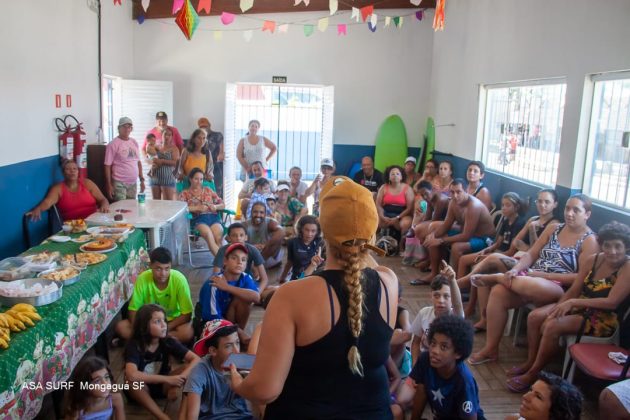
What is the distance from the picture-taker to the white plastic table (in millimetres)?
4230

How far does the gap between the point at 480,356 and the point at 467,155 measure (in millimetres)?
3605

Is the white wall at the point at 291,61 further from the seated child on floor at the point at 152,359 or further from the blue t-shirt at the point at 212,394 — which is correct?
the blue t-shirt at the point at 212,394

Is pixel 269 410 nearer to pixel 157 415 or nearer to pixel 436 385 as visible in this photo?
pixel 436 385

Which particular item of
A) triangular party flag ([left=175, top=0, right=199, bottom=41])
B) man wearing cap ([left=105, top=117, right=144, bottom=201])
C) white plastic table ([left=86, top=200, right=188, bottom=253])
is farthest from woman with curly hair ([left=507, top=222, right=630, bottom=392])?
triangular party flag ([left=175, top=0, right=199, bottom=41])

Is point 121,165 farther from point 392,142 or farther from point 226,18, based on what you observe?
point 392,142

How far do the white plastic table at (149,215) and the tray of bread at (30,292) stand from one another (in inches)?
58.8

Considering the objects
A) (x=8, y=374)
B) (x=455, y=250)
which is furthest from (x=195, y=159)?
(x=8, y=374)

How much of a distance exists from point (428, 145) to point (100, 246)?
5762 millimetres

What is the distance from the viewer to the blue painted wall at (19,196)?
4582 mm

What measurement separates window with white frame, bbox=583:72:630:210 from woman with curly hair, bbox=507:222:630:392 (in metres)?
0.86

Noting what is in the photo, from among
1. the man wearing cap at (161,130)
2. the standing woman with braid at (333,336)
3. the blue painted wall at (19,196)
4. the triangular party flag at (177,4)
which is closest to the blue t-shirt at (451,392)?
the standing woman with braid at (333,336)

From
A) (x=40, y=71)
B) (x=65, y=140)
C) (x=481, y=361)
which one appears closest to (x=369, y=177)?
(x=65, y=140)

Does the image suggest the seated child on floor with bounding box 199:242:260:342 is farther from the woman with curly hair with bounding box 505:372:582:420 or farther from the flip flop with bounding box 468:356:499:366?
the woman with curly hair with bounding box 505:372:582:420

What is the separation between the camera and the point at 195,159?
6.24m
